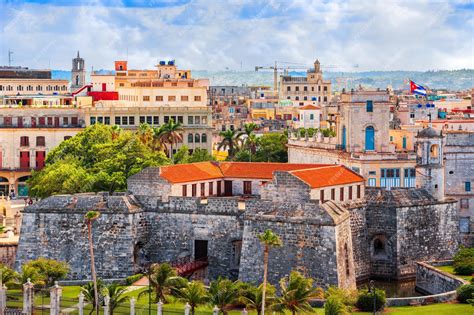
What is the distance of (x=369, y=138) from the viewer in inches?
3489

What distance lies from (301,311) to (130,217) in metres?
16.7

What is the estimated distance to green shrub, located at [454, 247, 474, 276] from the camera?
68.7 m

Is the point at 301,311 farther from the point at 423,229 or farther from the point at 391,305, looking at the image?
the point at 423,229

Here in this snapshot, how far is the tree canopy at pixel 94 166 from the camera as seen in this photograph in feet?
270

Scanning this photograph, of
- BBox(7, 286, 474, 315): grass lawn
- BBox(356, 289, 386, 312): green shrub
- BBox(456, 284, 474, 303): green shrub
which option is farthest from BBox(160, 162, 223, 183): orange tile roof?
BBox(456, 284, 474, 303): green shrub

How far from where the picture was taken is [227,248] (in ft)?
226

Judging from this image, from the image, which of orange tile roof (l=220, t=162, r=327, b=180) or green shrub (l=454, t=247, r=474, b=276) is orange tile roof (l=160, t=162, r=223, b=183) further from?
green shrub (l=454, t=247, r=474, b=276)

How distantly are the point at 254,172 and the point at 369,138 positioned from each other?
15.3 m

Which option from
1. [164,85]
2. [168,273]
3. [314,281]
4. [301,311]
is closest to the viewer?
[301,311]

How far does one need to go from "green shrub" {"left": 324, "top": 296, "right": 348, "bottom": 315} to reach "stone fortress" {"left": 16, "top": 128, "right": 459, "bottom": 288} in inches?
301

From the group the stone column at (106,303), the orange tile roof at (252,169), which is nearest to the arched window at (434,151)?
the orange tile roof at (252,169)

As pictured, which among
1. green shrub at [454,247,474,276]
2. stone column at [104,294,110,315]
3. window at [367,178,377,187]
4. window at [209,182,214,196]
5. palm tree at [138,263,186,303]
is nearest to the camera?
stone column at [104,294,110,315]

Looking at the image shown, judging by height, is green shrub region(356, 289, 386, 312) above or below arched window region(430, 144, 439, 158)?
below

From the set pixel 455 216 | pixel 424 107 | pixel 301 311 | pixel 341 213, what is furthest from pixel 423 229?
pixel 424 107
